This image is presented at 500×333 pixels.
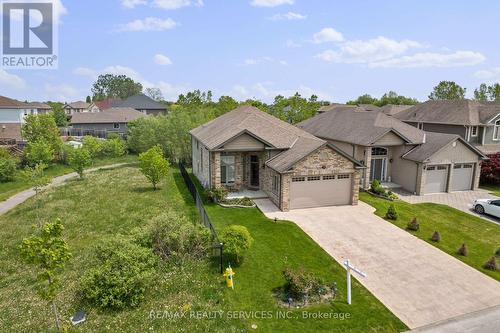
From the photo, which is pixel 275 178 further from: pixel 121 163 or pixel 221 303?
pixel 121 163

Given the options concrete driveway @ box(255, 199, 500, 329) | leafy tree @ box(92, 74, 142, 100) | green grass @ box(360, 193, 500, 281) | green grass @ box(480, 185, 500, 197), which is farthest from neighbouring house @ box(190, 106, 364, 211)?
leafy tree @ box(92, 74, 142, 100)

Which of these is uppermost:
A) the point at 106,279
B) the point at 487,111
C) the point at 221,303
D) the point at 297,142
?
the point at 487,111

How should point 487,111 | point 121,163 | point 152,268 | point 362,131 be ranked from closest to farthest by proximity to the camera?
point 152,268
point 362,131
point 487,111
point 121,163

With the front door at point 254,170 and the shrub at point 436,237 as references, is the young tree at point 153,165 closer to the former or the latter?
the front door at point 254,170

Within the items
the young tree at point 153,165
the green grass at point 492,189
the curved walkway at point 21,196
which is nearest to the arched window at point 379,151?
the green grass at point 492,189

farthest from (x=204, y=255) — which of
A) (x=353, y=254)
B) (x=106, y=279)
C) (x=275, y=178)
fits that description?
(x=275, y=178)

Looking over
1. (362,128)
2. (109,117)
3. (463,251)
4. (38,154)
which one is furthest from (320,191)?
(109,117)

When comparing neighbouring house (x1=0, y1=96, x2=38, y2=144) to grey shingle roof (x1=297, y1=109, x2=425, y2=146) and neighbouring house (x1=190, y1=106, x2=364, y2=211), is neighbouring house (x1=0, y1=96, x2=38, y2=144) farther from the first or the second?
grey shingle roof (x1=297, y1=109, x2=425, y2=146)

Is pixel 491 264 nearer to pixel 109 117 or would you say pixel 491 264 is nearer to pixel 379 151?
pixel 379 151
